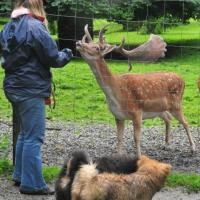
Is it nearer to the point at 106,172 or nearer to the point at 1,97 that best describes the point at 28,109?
the point at 106,172

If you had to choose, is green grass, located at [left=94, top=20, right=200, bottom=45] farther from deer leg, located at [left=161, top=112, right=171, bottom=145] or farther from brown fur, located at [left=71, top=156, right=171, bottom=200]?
brown fur, located at [left=71, top=156, right=171, bottom=200]

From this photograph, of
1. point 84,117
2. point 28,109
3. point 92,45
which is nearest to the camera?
point 28,109

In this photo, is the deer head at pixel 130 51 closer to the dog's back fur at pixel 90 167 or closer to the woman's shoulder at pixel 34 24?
the woman's shoulder at pixel 34 24

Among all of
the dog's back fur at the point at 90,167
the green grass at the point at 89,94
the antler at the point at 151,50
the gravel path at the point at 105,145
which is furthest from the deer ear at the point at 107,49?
the dog's back fur at the point at 90,167

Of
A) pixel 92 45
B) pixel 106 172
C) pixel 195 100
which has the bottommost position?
pixel 195 100

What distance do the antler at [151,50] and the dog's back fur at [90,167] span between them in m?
2.54

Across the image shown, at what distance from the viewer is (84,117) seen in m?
10.7

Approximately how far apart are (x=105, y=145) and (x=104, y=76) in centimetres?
108

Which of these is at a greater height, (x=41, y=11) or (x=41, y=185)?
(x=41, y=11)

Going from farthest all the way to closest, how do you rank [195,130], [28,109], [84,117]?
[84,117], [195,130], [28,109]

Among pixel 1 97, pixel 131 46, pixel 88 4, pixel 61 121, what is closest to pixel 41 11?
pixel 61 121

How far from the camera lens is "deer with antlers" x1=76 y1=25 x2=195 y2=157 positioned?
308 inches

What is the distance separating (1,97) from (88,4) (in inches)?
119

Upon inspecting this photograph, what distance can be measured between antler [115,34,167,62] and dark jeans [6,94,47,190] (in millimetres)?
1787
